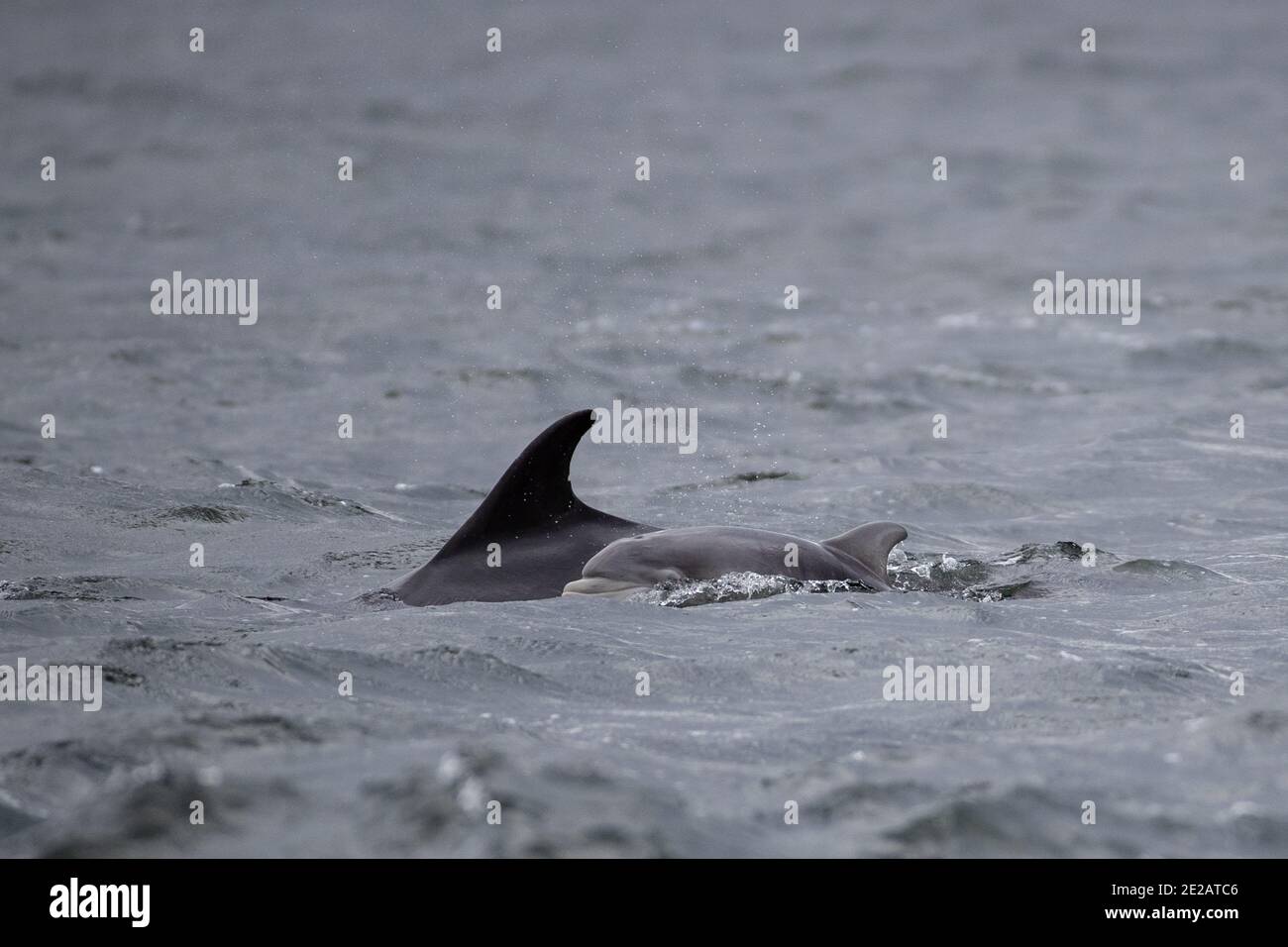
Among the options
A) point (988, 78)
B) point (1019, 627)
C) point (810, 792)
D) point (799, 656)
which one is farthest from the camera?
point (988, 78)

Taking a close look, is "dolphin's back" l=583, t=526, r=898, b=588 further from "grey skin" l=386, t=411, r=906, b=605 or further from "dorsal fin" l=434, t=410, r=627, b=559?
"dorsal fin" l=434, t=410, r=627, b=559

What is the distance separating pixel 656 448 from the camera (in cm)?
2002

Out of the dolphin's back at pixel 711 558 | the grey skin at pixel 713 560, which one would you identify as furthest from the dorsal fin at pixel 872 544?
the dolphin's back at pixel 711 558

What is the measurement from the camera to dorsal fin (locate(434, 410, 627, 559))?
10906 millimetres

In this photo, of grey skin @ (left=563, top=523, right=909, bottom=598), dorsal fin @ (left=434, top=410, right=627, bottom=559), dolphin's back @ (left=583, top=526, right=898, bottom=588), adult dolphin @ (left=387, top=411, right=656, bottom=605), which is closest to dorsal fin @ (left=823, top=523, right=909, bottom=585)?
grey skin @ (left=563, top=523, right=909, bottom=598)

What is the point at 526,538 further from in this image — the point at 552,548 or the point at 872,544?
the point at 872,544

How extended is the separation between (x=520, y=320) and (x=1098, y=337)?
9142 mm

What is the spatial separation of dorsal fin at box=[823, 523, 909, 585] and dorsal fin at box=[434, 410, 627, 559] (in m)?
1.77

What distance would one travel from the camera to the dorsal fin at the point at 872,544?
1121 centimetres

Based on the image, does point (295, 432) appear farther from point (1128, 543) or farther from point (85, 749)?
point (85, 749)

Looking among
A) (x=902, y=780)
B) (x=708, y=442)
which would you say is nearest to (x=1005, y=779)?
(x=902, y=780)

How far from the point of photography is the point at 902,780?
23.0 feet

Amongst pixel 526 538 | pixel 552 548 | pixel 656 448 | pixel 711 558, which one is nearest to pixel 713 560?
pixel 711 558

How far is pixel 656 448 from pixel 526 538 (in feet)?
29.7
